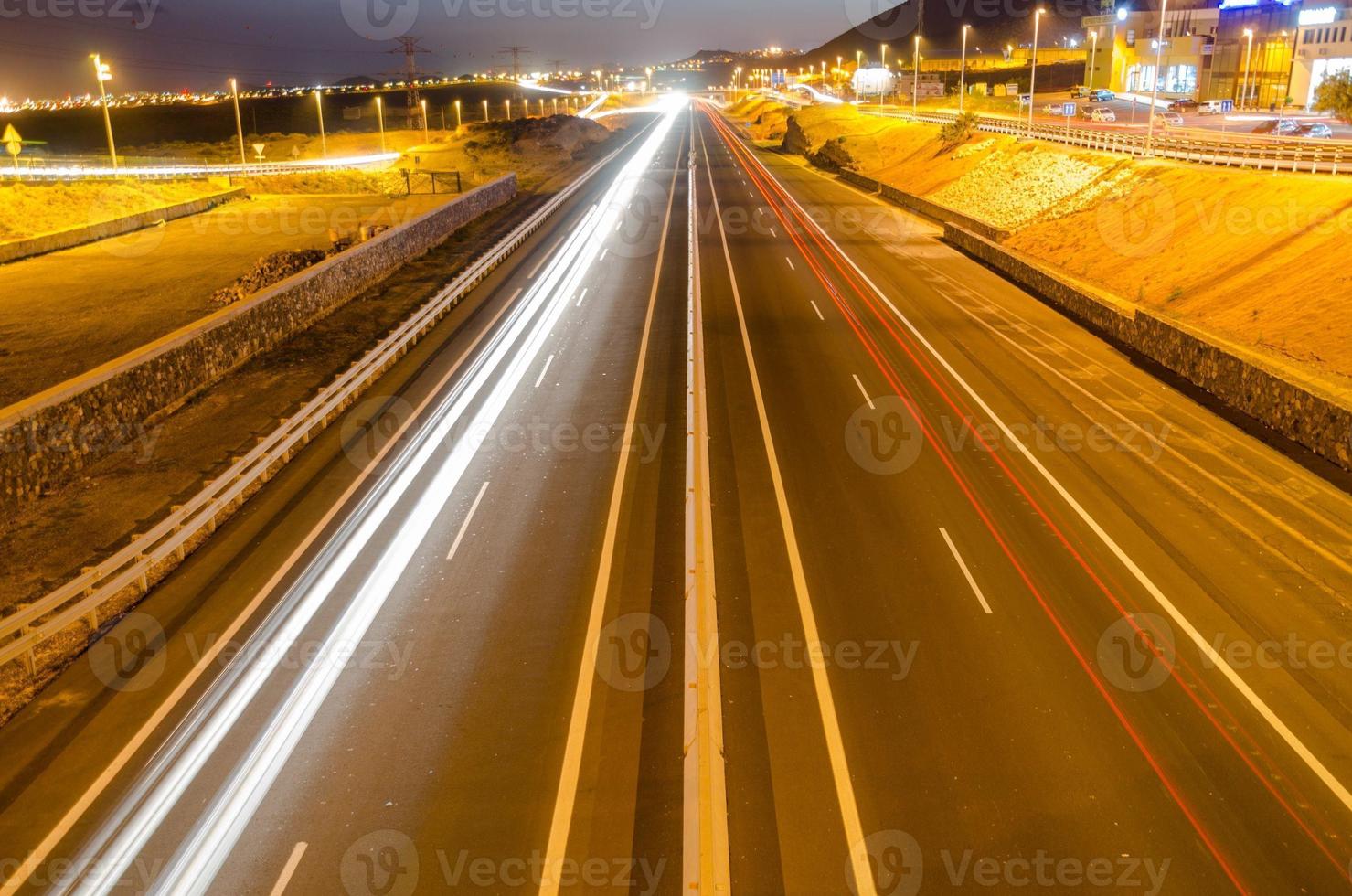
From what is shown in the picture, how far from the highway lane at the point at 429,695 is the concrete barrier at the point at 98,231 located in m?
26.3

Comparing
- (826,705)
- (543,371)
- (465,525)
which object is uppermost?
(543,371)

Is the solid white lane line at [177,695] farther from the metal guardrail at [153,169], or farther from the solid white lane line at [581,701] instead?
the metal guardrail at [153,169]

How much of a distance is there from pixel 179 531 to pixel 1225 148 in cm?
3936

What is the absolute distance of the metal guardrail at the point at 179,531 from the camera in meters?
10.8

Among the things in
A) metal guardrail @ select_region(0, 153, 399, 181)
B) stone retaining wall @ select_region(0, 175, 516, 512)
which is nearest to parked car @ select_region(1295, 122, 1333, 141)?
stone retaining wall @ select_region(0, 175, 516, 512)

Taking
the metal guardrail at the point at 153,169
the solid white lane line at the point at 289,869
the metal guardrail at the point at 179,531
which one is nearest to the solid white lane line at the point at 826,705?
the solid white lane line at the point at 289,869

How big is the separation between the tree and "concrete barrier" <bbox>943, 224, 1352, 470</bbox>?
34.0m

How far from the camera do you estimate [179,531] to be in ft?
44.0

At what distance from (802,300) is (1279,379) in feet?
47.6

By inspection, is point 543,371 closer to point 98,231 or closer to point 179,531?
point 179,531

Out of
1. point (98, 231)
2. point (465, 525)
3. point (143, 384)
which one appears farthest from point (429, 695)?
point (98, 231)

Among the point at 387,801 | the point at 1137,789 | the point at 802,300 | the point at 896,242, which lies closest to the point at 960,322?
the point at 802,300

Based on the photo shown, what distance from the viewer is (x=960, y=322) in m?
27.1

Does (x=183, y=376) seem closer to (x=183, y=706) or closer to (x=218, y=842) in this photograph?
(x=183, y=706)
